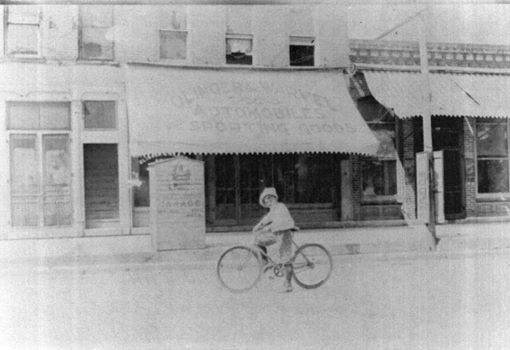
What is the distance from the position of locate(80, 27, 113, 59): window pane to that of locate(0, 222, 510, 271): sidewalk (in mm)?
5644

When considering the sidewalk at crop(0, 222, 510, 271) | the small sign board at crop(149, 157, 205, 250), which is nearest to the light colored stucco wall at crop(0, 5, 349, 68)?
the small sign board at crop(149, 157, 205, 250)

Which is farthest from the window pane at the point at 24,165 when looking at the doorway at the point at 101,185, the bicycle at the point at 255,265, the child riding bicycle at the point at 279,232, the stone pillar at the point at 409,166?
the stone pillar at the point at 409,166

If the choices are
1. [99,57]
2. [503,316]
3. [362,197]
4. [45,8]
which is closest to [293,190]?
[362,197]

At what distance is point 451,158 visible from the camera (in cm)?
1758

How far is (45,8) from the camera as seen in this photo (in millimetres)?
14953

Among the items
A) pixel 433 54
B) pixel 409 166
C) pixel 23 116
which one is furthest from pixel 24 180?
pixel 433 54

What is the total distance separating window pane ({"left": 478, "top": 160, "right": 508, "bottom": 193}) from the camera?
17.6 metres

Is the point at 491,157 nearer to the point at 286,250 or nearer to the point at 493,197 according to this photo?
the point at 493,197

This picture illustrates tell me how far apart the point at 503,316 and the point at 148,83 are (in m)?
10.3

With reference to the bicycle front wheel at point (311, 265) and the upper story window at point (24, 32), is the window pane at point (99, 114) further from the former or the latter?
the bicycle front wheel at point (311, 265)

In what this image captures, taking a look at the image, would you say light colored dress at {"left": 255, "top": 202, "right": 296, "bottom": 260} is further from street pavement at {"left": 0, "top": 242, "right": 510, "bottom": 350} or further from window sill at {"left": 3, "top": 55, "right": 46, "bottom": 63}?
window sill at {"left": 3, "top": 55, "right": 46, "bottom": 63}

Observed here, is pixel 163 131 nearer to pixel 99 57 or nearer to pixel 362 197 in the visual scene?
pixel 99 57

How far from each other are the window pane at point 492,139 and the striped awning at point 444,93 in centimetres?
97

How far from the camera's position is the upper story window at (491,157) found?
17.6 metres
